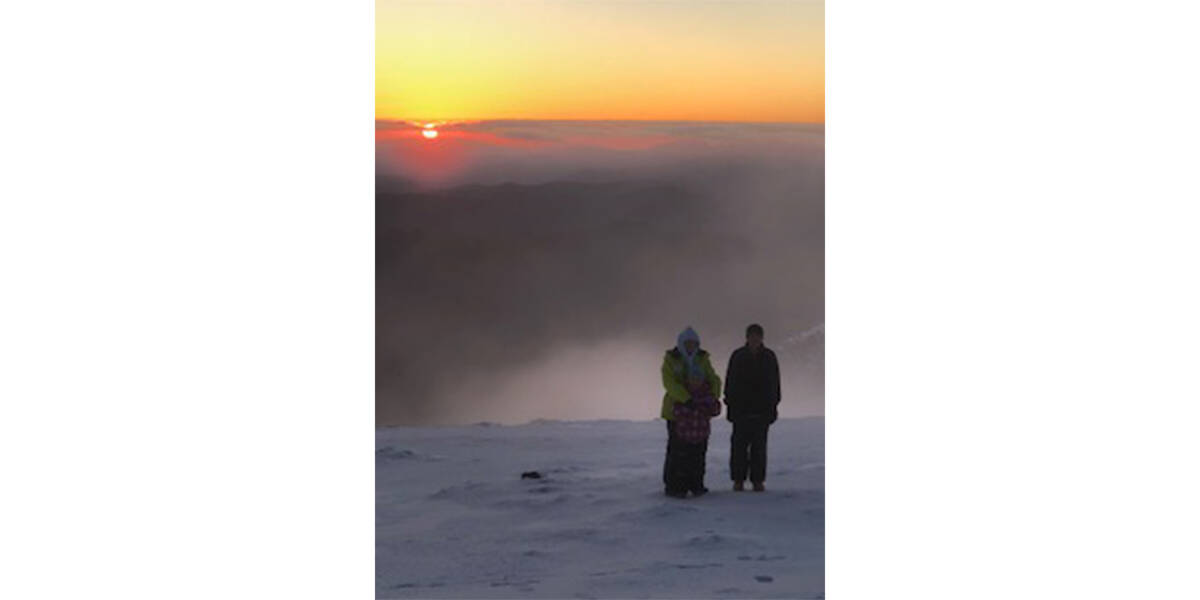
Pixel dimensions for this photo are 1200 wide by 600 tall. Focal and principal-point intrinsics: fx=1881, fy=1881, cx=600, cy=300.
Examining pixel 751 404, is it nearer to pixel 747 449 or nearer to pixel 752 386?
pixel 752 386

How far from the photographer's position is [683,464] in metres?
11.2

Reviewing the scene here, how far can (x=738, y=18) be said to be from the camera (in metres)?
11.1

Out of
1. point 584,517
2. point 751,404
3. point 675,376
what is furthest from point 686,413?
point 584,517

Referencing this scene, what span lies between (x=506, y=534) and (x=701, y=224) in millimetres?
2181

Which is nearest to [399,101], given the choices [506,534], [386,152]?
[386,152]

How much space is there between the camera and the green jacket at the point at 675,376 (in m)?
11.1

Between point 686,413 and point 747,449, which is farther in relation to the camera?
point 747,449

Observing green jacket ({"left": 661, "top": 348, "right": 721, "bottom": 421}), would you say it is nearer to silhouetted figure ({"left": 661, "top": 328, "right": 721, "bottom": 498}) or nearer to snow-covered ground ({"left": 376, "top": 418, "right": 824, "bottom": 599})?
silhouetted figure ({"left": 661, "top": 328, "right": 721, "bottom": 498})

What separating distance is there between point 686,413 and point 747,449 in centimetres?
48

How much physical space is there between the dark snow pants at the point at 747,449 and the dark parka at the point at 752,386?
5cm

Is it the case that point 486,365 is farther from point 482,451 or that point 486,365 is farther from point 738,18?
point 738,18

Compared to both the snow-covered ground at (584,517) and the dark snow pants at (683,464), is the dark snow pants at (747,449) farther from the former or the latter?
the dark snow pants at (683,464)

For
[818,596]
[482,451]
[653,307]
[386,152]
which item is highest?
[386,152]

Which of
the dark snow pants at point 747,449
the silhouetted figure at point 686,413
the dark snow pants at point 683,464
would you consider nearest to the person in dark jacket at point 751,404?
the dark snow pants at point 747,449
